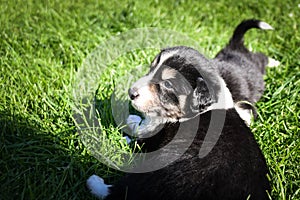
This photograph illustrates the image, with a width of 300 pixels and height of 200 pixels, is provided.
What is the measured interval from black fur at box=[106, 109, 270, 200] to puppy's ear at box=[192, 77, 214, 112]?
15 centimetres

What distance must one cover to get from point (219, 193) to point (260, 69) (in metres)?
2.58

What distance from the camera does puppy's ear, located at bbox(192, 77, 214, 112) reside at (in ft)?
10.7

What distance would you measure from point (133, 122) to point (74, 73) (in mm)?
994

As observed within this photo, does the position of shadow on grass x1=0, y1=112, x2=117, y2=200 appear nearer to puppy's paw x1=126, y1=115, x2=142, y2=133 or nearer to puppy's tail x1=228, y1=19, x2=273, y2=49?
puppy's paw x1=126, y1=115, x2=142, y2=133

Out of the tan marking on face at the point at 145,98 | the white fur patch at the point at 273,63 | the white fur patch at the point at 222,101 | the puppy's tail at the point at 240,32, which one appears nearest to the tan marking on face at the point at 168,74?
the tan marking on face at the point at 145,98

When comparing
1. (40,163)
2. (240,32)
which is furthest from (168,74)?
(240,32)

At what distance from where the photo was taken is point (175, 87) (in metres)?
3.41

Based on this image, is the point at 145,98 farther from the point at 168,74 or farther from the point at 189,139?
the point at 189,139

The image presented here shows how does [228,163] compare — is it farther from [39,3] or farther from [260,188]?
[39,3]

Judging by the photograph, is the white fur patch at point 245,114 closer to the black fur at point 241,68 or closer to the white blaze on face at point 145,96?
the black fur at point 241,68

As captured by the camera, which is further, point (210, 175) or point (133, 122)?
point (133, 122)

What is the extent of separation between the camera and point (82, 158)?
3.43m

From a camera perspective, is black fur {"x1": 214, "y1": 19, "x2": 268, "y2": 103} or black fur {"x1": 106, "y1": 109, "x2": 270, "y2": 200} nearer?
black fur {"x1": 106, "y1": 109, "x2": 270, "y2": 200}

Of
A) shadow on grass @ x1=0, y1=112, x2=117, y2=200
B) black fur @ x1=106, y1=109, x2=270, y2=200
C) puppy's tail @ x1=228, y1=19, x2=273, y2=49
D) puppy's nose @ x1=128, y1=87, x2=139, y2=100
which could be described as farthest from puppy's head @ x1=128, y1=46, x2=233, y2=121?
puppy's tail @ x1=228, y1=19, x2=273, y2=49
